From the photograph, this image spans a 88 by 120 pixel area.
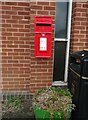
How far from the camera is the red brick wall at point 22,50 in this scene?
3.91 metres

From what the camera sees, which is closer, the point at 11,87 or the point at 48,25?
Result: the point at 48,25

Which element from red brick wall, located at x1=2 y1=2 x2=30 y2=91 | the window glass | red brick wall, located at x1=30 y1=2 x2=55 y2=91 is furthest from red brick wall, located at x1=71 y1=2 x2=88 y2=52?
red brick wall, located at x1=2 y1=2 x2=30 y2=91

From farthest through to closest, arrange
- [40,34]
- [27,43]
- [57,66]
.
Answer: [57,66] → [27,43] → [40,34]

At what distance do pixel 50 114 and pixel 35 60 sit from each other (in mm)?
1231

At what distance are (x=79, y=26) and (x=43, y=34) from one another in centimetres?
73

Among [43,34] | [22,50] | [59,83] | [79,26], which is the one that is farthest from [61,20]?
[59,83]

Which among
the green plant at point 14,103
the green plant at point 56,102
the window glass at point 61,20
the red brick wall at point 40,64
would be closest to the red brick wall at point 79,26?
the window glass at point 61,20

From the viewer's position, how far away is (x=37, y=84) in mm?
4070

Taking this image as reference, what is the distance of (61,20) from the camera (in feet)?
13.9

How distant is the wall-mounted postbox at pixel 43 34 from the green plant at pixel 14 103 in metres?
0.97

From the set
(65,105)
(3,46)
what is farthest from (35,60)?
(65,105)

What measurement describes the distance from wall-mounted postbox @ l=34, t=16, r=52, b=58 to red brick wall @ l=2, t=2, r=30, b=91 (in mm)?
299

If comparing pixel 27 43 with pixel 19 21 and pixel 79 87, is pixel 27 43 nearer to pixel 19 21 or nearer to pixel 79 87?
pixel 19 21

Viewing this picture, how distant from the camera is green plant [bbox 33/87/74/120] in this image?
10.1ft
